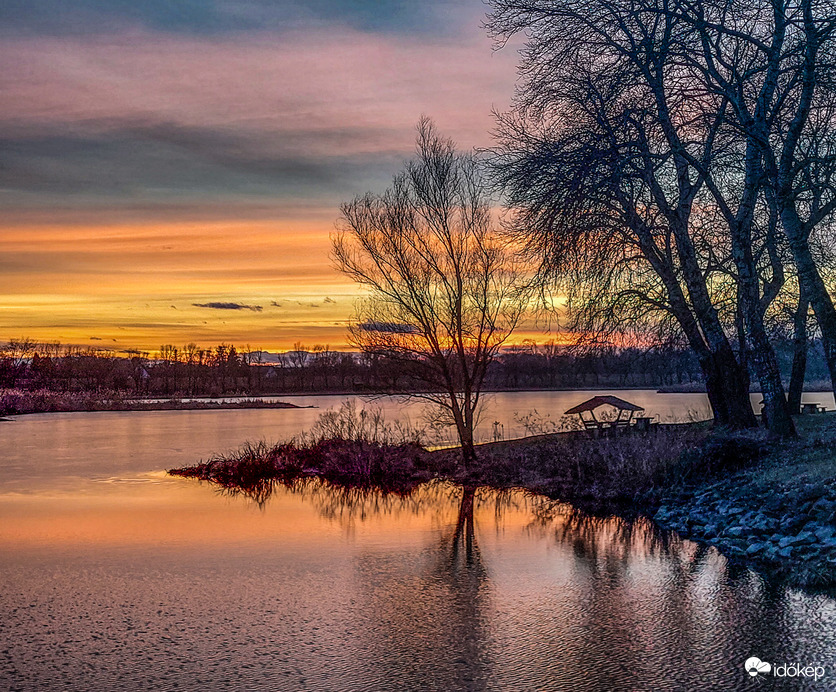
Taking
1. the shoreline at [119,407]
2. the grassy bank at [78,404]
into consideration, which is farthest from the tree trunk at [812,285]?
the grassy bank at [78,404]

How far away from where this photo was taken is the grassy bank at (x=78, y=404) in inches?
2354

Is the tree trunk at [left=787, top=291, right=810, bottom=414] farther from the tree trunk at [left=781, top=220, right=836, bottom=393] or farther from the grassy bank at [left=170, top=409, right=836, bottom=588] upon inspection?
the tree trunk at [left=781, top=220, right=836, bottom=393]

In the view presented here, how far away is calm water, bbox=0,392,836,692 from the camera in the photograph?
7.53 m

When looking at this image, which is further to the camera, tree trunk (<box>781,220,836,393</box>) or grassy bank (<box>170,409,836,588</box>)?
tree trunk (<box>781,220,836,393</box>)

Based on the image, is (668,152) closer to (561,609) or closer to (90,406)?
(561,609)

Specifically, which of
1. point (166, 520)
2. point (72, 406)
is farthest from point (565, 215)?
point (72, 406)

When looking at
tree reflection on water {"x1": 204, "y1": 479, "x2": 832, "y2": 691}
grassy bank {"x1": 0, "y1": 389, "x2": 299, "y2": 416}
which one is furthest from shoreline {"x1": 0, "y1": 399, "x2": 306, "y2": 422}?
tree reflection on water {"x1": 204, "y1": 479, "x2": 832, "y2": 691}

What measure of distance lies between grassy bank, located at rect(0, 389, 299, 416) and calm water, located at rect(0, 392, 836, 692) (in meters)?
46.6

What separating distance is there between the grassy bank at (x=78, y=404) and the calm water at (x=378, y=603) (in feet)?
153

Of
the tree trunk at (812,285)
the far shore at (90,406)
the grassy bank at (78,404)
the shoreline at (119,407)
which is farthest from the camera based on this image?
the grassy bank at (78,404)

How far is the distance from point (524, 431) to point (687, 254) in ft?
55.3

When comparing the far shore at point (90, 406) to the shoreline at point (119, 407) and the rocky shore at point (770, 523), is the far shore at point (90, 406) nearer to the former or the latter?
the shoreline at point (119, 407)

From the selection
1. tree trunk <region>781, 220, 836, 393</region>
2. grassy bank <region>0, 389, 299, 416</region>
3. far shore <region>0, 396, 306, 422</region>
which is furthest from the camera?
grassy bank <region>0, 389, 299, 416</region>

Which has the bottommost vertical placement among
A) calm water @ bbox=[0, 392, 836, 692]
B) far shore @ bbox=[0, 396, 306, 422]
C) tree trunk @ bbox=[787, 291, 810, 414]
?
calm water @ bbox=[0, 392, 836, 692]
